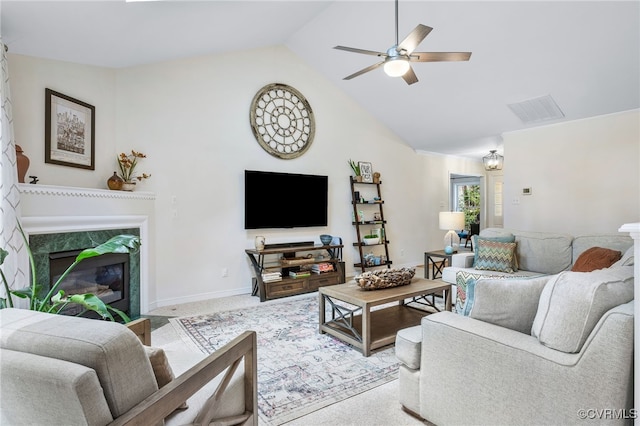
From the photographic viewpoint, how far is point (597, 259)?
3.08 metres

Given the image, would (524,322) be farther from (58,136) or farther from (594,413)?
(58,136)

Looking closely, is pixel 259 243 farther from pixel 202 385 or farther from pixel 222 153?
pixel 202 385

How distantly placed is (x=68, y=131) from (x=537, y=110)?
5553 mm

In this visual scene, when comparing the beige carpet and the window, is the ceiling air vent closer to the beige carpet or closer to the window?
the beige carpet

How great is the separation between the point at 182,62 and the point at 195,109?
560mm

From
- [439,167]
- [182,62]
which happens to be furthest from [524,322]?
[439,167]

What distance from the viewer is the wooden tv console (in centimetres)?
439

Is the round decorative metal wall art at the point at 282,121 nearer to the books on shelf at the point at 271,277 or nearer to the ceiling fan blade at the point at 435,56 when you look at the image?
the books on shelf at the point at 271,277

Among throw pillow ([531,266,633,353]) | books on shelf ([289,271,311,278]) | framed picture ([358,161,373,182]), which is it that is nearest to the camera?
throw pillow ([531,266,633,353])

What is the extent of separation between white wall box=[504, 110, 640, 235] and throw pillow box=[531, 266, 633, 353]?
157 inches

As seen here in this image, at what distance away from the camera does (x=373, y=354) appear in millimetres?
2658

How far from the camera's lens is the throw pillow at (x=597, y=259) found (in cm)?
301

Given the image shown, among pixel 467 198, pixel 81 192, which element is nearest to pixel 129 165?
pixel 81 192

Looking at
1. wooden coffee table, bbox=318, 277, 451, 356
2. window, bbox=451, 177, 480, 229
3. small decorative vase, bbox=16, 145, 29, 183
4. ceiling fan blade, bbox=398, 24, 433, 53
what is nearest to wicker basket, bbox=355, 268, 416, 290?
wooden coffee table, bbox=318, 277, 451, 356
